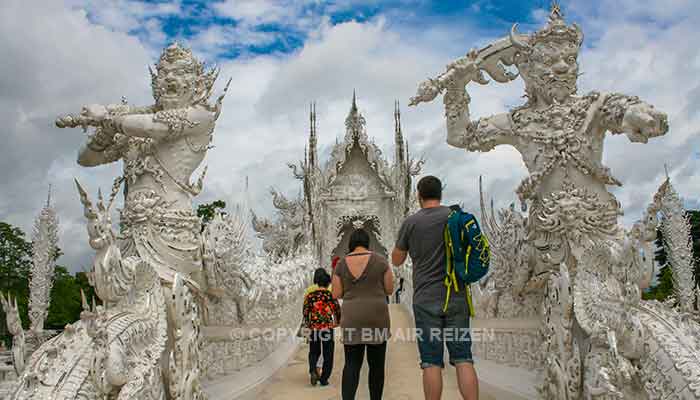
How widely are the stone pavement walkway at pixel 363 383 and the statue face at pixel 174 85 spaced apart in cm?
267

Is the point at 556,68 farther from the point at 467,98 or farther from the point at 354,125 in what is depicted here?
the point at 354,125

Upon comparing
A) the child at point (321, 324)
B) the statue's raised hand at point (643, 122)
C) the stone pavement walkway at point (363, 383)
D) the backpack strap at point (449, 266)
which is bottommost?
the stone pavement walkway at point (363, 383)

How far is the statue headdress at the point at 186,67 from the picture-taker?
418 centimetres

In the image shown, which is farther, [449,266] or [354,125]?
[354,125]

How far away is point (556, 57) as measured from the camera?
12.2ft

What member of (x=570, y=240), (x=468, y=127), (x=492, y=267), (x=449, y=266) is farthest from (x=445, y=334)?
(x=468, y=127)

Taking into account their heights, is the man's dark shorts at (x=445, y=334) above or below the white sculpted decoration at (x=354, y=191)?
below

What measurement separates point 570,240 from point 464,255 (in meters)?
0.95

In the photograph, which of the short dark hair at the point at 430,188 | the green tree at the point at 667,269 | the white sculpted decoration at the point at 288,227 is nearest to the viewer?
the short dark hair at the point at 430,188

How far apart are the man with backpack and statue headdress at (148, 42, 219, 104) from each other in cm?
224

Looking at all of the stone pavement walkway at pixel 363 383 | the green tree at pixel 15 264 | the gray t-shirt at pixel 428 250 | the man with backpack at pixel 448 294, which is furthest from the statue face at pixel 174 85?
the green tree at pixel 15 264

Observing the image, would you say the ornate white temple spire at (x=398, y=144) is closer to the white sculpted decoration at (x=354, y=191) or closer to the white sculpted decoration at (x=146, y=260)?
the white sculpted decoration at (x=354, y=191)

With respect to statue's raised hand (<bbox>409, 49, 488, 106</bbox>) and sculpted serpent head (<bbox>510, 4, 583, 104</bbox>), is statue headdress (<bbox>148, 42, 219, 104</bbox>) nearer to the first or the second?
statue's raised hand (<bbox>409, 49, 488, 106</bbox>)

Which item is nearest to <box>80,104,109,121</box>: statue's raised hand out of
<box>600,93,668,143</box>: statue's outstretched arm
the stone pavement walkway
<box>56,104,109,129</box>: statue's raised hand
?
<box>56,104,109,129</box>: statue's raised hand
